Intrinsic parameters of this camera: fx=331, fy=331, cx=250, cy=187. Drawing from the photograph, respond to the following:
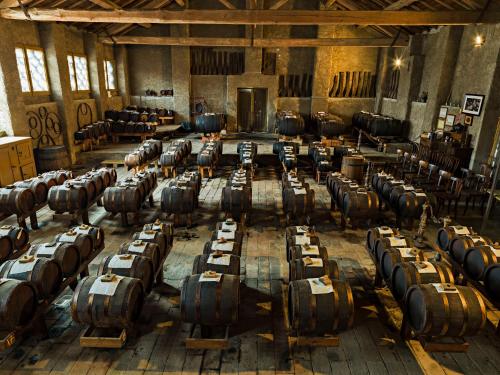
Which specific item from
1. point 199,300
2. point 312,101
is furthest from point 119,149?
point 199,300

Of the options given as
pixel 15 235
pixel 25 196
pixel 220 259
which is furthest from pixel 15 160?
pixel 220 259

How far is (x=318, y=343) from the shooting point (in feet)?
12.6

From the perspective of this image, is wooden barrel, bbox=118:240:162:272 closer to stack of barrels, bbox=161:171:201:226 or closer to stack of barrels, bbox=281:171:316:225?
stack of barrels, bbox=161:171:201:226

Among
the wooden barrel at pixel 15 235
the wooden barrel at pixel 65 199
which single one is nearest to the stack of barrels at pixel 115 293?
the wooden barrel at pixel 15 235

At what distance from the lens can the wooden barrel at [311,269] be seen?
14.0 feet

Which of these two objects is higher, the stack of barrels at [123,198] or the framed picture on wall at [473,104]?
the framed picture on wall at [473,104]

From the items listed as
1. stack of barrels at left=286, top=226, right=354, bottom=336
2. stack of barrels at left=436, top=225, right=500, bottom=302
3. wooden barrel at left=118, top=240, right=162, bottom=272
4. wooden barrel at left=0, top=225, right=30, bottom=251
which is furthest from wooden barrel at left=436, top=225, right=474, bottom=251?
wooden barrel at left=0, top=225, right=30, bottom=251

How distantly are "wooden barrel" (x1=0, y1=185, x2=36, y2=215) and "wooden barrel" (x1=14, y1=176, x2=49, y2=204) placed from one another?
288 mm

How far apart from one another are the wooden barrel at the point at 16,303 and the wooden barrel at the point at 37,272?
0.17m

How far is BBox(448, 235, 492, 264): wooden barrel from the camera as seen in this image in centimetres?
499

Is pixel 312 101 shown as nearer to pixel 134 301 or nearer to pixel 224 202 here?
pixel 224 202

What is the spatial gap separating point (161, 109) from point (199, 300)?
16.0m

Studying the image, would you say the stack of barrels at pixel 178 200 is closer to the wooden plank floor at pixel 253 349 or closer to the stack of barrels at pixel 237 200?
the stack of barrels at pixel 237 200

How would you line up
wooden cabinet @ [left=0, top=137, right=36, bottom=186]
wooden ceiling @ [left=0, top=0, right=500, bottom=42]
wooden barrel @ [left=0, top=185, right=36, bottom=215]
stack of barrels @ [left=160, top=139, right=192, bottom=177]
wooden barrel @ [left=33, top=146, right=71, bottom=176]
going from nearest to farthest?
wooden barrel @ [left=0, top=185, right=36, bottom=215] < wooden cabinet @ [left=0, top=137, right=36, bottom=186] < wooden ceiling @ [left=0, top=0, right=500, bottom=42] < wooden barrel @ [left=33, top=146, right=71, bottom=176] < stack of barrels @ [left=160, top=139, right=192, bottom=177]
